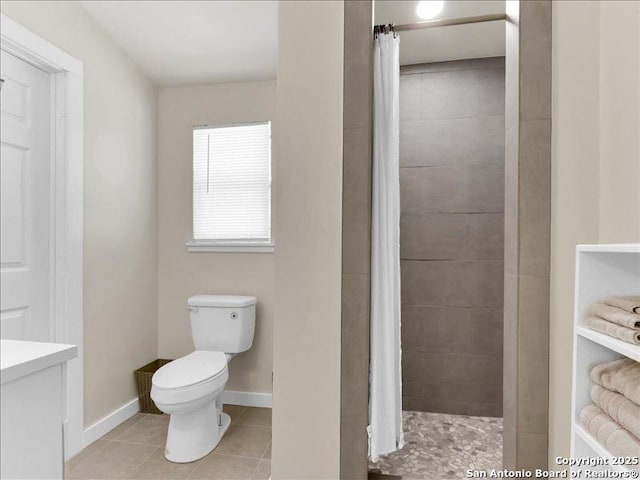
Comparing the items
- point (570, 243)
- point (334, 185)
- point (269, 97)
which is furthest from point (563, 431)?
point (269, 97)

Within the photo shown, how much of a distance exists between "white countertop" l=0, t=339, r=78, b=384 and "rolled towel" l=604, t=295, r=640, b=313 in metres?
1.16

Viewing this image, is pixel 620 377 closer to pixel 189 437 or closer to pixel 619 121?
pixel 619 121

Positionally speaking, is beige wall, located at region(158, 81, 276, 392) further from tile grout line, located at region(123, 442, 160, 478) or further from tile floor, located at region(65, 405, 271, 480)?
tile grout line, located at region(123, 442, 160, 478)

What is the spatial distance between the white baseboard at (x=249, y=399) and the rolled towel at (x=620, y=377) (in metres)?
2.24

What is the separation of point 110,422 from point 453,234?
2437 millimetres

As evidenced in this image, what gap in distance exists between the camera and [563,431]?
1427mm

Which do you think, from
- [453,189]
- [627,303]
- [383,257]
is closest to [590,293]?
[627,303]

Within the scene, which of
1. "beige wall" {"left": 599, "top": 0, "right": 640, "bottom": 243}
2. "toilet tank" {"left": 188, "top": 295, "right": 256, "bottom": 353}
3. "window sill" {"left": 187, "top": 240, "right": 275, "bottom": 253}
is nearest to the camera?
"beige wall" {"left": 599, "top": 0, "right": 640, "bottom": 243}

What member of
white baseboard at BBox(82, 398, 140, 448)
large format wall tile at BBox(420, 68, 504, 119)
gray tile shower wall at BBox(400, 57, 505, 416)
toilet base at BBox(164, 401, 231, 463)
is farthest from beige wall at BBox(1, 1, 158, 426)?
large format wall tile at BBox(420, 68, 504, 119)

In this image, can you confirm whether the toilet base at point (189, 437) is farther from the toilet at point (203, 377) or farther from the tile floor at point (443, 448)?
the tile floor at point (443, 448)

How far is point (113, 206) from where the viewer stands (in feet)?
8.23

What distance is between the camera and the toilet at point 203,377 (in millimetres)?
2051

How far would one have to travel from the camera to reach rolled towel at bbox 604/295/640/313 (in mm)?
908

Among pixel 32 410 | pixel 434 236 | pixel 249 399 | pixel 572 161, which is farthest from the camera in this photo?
pixel 249 399
